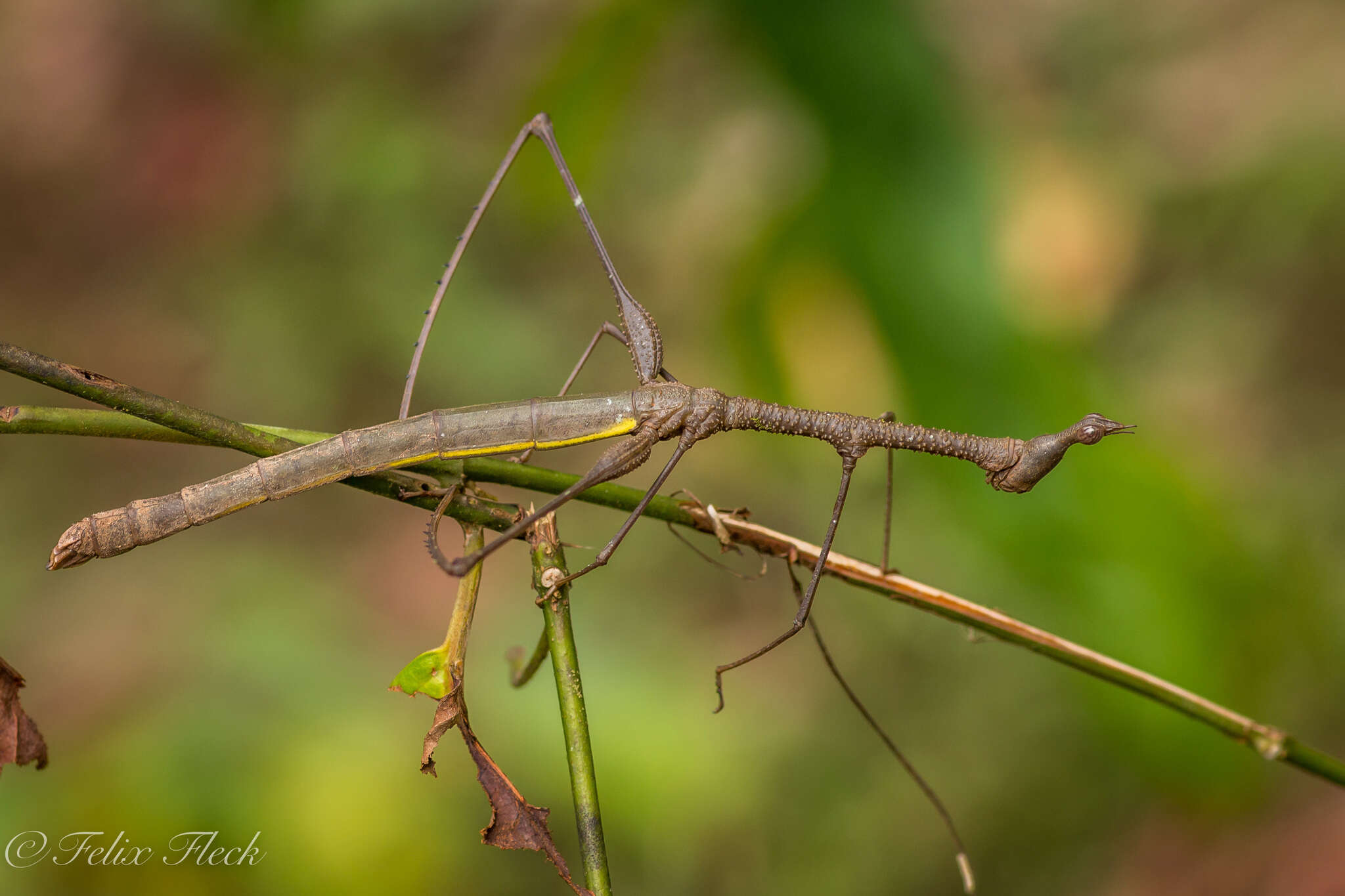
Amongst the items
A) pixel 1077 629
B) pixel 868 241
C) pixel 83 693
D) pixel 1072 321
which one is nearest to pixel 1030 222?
pixel 1072 321

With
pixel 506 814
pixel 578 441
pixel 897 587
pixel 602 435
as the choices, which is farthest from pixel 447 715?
pixel 897 587

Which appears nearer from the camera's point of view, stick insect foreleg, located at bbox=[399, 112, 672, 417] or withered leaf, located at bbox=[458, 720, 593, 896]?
withered leaf, located at bbox=[458, 720, 593, 896]

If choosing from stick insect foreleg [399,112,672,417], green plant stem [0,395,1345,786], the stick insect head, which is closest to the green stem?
green plant stem [0,395,1345,786]

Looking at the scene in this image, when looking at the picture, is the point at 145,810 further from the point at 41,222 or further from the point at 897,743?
the point at 41,222

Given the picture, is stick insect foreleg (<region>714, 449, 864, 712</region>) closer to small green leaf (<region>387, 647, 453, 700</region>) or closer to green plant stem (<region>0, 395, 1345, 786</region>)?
green plant stem (<region>0, 395, 1345, 786</region>)

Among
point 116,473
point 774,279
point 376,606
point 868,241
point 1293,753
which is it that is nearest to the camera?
point 1293,753

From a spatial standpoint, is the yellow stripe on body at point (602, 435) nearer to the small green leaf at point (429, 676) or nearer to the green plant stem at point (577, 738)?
the green plant stem at point (577, 738)
